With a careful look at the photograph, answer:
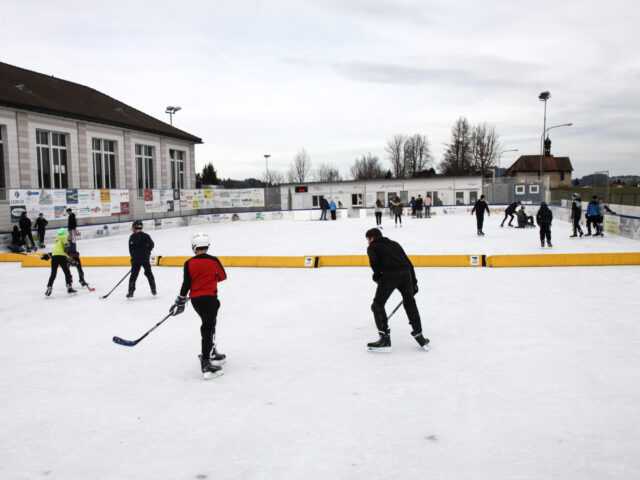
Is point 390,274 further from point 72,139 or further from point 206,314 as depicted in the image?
point 72,139

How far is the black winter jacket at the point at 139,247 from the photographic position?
34.1ft

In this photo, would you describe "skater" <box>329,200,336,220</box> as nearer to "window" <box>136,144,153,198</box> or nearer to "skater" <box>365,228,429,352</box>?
"window" <box>136,144,153,198</box>

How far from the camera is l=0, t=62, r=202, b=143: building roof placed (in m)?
27.2

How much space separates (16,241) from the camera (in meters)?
20.0

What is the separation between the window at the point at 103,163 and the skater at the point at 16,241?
43.7 ft

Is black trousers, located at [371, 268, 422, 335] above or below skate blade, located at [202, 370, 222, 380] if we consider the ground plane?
→ above

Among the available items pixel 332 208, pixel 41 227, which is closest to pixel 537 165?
pixel 332 208

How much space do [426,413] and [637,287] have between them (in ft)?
25.9

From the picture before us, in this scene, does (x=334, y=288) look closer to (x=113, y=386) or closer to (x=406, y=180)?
(x=113, y=386)

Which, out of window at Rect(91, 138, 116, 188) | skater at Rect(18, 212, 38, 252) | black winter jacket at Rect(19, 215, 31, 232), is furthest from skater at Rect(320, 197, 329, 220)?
black winter jacket at Rect(19, 215, 31, 232)

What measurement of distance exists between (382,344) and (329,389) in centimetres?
146

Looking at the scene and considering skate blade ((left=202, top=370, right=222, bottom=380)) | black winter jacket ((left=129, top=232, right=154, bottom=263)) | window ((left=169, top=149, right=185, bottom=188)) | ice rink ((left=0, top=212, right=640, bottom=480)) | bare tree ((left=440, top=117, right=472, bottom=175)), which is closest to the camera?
ice rink ((left=0, top=212, right=640, bottom=480))

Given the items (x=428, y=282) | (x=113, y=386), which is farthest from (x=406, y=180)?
(x=113, y=386)

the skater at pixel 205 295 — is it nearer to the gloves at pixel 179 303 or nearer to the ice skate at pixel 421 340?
the gloves at pixel 179 303
